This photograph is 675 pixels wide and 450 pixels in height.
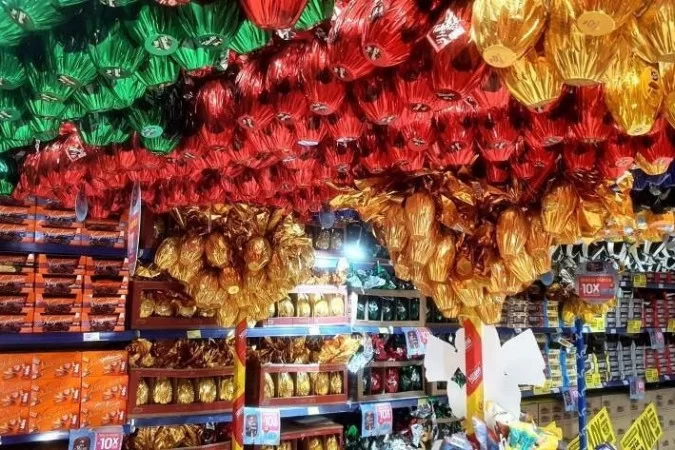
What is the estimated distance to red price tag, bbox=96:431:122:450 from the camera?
9.45 ft

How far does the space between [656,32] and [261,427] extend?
9.66 feet

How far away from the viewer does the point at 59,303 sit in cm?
294

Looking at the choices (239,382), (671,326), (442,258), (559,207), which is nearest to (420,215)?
(442,258)

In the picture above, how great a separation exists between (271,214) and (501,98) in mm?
2057

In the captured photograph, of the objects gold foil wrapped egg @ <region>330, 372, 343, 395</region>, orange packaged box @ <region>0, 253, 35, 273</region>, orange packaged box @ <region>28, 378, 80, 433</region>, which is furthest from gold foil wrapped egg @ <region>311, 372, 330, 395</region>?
orange packaged box @ <region>0, 253, 35, 273</region>

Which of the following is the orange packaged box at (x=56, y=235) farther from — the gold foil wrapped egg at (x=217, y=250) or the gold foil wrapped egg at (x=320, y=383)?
the gold foil wrapped egg at (x=320, y=383)

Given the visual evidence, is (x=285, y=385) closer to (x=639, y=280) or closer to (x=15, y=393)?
(x=15, y=393)

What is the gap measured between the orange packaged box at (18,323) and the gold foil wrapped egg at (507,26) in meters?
2.64

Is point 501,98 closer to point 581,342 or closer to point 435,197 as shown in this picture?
point 435,197

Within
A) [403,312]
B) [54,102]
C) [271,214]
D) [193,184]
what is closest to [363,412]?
[403,312]

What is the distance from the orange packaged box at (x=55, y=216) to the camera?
2958mm

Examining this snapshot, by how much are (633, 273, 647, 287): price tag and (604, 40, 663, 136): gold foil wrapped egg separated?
4502mm

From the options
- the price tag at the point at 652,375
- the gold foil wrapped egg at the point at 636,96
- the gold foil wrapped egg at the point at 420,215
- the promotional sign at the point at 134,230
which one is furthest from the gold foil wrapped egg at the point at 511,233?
the price tag at the point at 652,375

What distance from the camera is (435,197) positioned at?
2078mm
